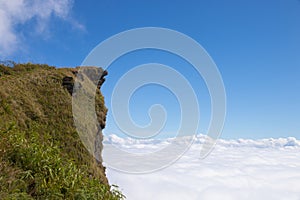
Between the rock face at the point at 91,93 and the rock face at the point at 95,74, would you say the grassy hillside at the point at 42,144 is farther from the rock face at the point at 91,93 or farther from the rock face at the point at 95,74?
the rock face at the point at 95,74

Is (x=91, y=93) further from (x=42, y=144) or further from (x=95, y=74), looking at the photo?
(x=42, y=144)

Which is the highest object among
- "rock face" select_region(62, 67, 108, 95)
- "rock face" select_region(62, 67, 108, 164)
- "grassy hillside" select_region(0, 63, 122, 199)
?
"rock face" select_region(62, 67, 108, 95)

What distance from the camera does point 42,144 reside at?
12.8 metres

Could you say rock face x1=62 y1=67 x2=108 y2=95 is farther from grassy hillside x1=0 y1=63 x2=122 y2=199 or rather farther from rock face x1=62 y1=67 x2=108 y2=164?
grassy hillside x1=0 y1=63 x2=122 y2=199

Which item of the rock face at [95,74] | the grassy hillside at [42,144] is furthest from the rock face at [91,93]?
the grassy hillside at [42,144]

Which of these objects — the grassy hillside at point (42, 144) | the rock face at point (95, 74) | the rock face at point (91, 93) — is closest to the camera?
the grassy hillside at point (42, 144)

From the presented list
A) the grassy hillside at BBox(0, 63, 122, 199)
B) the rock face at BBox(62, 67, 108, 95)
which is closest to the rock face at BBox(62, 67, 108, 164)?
the rock face at BBox(62, 67, 108, 95)

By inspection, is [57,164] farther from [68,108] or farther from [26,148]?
[68,108]

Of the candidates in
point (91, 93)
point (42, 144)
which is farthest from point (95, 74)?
point (42, 144)

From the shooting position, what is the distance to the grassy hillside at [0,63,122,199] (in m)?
8.01

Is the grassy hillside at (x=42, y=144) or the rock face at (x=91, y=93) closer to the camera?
the grassy hillside at (x=42, y=144)

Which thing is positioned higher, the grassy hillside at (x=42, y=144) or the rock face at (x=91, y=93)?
the rock face at (x=91, y=93)

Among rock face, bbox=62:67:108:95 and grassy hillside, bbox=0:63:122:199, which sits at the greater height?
rock face, bbox=62:67:108:95

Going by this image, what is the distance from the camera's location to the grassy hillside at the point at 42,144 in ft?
26.3
